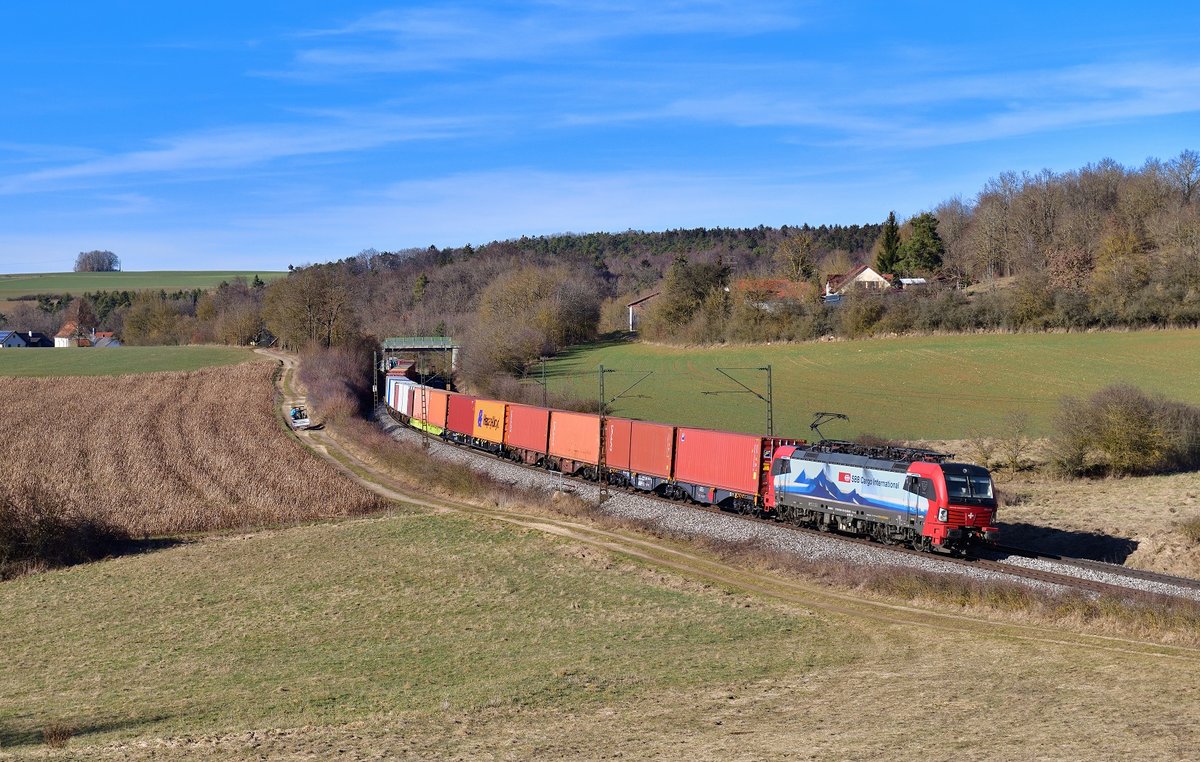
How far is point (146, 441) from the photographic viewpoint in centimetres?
5928

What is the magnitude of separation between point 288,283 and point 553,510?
91328 mm

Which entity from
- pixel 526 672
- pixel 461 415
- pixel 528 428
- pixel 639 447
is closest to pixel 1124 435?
pixel 639 447

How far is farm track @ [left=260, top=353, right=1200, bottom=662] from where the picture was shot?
20094 millimetres

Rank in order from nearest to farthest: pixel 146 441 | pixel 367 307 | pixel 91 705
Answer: pixel 91 705
pixel 146 441
pixel 367 307

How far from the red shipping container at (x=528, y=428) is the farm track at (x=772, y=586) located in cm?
681

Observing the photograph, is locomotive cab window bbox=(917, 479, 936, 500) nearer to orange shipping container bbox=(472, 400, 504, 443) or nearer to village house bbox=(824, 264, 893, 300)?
orange shipping container bbox=(472, 400, 504, 443)

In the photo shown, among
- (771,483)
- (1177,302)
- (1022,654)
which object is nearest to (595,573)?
(771,483)

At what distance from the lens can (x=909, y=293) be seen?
9031 centimetres

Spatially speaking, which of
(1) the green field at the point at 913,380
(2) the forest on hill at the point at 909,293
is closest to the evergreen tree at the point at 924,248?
(2) the forest on hill at the point at 909,293

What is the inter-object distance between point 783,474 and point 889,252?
10161 cm

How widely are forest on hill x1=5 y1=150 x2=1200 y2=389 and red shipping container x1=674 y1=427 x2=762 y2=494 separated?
5268cm

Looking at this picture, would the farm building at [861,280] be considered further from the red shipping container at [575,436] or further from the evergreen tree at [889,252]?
the red shipping container at [575,436]

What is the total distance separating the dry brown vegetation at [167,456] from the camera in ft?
140

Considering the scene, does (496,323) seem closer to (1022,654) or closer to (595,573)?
(595,573)
